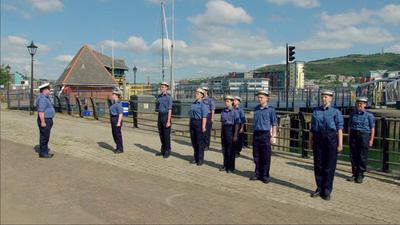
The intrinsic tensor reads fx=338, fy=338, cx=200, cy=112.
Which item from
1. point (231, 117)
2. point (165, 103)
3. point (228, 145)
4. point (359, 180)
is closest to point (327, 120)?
point (359, 180)

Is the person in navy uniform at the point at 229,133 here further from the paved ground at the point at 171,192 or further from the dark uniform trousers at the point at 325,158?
the dark uniform trousers at the point at 325,158

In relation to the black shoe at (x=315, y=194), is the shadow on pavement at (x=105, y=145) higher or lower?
higher

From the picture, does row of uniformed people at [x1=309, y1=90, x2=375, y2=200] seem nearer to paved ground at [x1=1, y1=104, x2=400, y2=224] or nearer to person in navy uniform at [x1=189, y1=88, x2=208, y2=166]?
paved ground at [x1=1, y1=104, x2=400, y2=224]

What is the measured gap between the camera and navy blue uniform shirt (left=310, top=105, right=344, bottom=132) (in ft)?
18.1

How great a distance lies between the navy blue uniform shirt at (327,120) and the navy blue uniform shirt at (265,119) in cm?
95

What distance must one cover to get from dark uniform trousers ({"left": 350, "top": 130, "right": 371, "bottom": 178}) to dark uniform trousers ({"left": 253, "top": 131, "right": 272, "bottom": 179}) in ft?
5.89

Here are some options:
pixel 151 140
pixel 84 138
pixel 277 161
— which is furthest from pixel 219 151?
pixel 84 138

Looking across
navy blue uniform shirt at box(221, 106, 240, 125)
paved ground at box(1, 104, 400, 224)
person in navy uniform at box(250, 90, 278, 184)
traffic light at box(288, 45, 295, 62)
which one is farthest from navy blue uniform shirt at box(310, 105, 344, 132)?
traffic light at box(288, 45, 295, 62)

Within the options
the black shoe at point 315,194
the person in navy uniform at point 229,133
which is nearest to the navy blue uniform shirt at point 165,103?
the person in navy uniform at point 229,133

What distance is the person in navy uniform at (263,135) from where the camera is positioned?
6395 mm

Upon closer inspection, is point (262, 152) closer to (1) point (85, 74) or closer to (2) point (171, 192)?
(2) point (171, 192)

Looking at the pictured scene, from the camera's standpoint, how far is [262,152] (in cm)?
644

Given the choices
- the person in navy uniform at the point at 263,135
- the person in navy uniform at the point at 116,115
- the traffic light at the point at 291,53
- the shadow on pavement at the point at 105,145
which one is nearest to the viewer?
the person in navy uniform at the point at 263,135

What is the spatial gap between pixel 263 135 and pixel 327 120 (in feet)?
4.24
